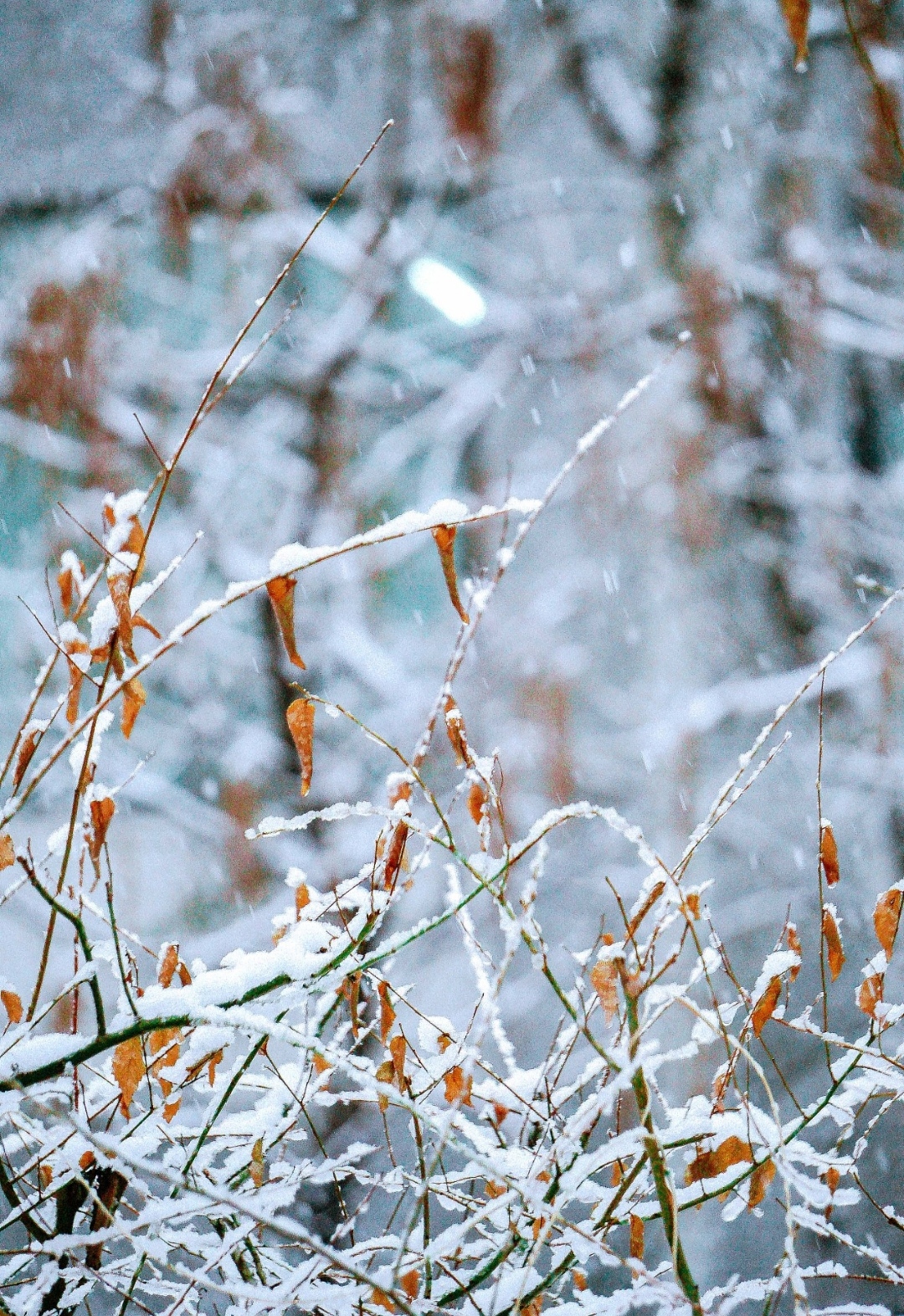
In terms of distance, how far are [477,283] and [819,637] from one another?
1.72 m

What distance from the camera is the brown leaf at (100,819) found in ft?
2.22

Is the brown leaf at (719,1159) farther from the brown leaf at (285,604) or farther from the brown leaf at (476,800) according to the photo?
the brown leaf at (285,604)

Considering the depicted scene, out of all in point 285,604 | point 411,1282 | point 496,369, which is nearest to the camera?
point 285,604

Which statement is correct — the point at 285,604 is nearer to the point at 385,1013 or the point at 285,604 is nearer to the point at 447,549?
the point at 447,549

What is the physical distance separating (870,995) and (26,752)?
0.98m

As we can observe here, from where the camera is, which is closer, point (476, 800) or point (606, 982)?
point (606, 982)

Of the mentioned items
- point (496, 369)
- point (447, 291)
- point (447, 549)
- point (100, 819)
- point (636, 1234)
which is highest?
point (447, 291)

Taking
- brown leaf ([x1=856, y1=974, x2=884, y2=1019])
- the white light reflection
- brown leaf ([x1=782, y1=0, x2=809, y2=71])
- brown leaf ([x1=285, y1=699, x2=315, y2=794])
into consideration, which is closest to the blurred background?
the white light reflection

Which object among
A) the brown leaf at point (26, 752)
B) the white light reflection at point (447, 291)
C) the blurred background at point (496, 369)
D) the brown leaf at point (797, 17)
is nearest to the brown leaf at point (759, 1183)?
the brown leaf at point (26, 752)

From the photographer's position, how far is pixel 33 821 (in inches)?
91.2

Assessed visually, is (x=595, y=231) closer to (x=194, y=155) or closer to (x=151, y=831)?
(x=194, y=155)

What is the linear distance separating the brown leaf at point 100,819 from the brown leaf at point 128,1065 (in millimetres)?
181

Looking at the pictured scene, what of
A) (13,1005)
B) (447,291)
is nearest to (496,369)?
(447,291)

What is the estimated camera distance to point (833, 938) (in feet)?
2.76
